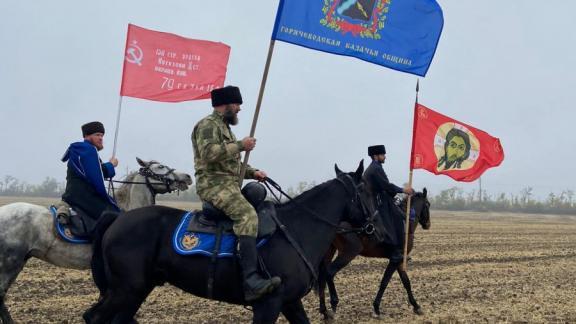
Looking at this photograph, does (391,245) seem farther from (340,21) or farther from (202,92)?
(202,92)

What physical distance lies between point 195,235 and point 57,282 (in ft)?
24.2

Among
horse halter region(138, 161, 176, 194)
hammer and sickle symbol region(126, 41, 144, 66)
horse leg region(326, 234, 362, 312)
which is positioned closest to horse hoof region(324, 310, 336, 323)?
horse leg region(326, 234, 362, 312)

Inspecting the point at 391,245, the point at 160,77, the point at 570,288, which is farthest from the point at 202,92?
the point at 570,288

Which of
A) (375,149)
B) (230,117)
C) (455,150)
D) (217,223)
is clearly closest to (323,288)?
(375,149)

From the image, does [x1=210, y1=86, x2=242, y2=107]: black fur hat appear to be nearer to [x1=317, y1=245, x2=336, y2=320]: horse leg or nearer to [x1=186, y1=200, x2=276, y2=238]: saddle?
[x1=186, y1=200, x2=276, y2=238]: saddle

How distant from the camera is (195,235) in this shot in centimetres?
658

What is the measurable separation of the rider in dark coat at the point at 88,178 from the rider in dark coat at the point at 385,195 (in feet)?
14.3

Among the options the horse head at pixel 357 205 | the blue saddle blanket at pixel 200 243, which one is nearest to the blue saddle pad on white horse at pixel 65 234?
Result: the blue saddle blanket at pixel 200 243

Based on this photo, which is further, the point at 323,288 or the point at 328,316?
the point at 323,288

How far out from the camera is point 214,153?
6.39 meters

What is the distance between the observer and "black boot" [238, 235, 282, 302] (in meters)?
6.19

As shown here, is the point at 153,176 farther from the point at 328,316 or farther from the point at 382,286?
the point at 382,286

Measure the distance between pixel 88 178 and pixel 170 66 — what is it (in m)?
6.70

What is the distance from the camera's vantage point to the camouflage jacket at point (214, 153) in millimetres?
6438
